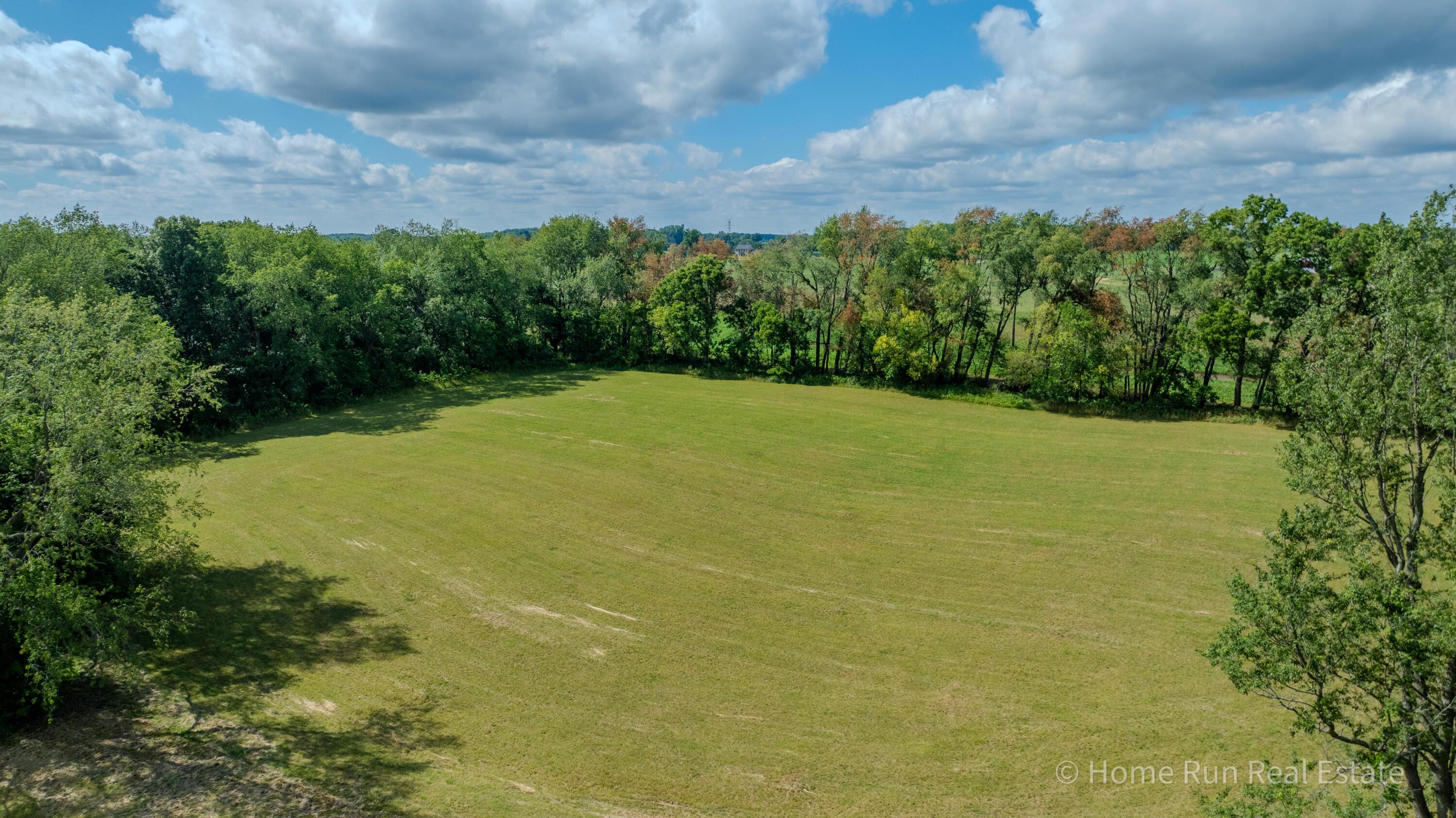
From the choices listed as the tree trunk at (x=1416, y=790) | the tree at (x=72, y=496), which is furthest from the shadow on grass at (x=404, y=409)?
the tree trunk at (x=1416, y=790)

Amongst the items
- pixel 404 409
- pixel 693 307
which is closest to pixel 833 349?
pixel 693 307

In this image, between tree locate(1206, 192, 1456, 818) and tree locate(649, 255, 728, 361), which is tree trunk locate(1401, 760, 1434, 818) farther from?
tree locate(649, 255, 728, 361)

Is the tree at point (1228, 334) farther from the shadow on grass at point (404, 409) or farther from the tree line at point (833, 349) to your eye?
the shadow on grass at point (404, 409)

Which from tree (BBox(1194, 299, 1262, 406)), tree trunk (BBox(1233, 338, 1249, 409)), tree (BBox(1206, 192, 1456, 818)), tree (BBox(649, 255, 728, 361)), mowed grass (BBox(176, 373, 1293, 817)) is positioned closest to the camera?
tree (BBox(1206, 192, 1456, 818))

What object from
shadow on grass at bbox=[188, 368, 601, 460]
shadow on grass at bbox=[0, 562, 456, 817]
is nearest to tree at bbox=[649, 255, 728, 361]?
shadow on grass at bbox=[188, 368, 601, 460]

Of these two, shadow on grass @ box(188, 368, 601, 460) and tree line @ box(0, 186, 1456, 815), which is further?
shadow on grass @ box(188, 368, 601, 460)

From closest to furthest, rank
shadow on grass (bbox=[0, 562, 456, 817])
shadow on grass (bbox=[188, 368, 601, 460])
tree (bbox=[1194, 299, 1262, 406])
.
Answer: shadow on grass (bbox=[0, 562, 456, 817]) → shadow on grass (bbox=[188, 368, 601, 460]) → tree (bbox=[1194, 299, 1262, 406])

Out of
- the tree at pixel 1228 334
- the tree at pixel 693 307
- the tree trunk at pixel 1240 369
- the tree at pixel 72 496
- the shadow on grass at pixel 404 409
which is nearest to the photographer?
the tree at pixel 72 496
